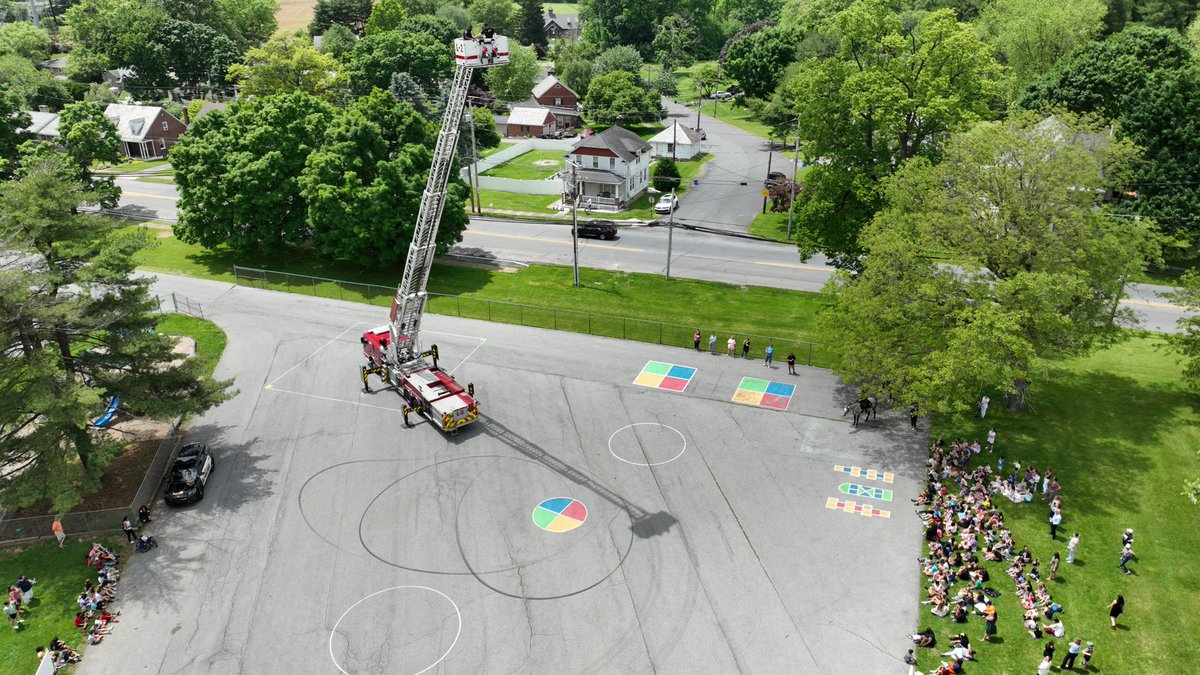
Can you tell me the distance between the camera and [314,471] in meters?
35.0

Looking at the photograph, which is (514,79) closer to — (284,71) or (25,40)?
(284,71)

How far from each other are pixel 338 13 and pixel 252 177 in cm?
12214

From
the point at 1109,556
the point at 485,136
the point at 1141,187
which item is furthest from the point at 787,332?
the point at 485,136

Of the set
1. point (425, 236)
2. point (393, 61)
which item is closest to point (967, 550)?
point (425, 236)

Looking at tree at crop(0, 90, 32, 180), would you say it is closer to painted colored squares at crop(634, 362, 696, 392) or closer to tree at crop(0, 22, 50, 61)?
painted colored squares at crop(634, 362, 696, 392)

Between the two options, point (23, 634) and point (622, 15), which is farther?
point (622, 15)

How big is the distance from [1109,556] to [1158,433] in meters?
11.7

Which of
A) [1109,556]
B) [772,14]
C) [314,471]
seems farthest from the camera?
[772,14]

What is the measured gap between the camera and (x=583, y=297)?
5409cm

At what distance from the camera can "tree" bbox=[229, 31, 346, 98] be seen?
313 ft

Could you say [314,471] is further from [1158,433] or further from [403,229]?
[1158,433]

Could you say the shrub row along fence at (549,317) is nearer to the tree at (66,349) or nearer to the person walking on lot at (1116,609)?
the tree at (66,349)

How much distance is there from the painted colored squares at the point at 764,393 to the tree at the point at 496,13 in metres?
136

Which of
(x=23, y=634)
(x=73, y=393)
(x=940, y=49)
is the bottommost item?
(x=23, y=634)
